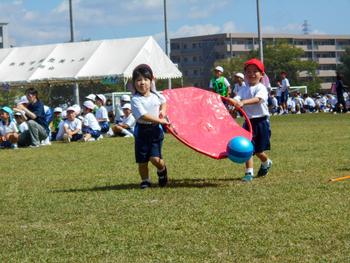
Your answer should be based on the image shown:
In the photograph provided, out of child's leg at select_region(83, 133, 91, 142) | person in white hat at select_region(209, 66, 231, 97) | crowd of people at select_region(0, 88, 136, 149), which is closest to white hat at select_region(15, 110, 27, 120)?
crowd of people at select_region(0, 88, 136, 149)

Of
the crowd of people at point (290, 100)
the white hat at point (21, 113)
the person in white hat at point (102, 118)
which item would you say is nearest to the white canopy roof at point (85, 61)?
the crowd of people at point (290, 100)

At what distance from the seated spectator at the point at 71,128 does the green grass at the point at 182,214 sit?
8197mm

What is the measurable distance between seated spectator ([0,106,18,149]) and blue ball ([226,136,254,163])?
10958mm

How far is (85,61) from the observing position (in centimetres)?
2869

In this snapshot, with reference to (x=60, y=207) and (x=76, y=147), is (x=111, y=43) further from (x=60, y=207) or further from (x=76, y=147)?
(x=60, y=207)

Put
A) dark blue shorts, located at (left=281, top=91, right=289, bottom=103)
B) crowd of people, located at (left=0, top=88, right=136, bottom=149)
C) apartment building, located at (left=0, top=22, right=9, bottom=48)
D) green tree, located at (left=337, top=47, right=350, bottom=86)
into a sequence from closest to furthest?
crowd of people, located at (left=0, top=88, right=136, bottom=149) → dark blue shorts, located at (left=281, top=91, right=289, bottom=103) → green tree, located at (left=337, top=47, right=350, bottom=86) → apartment building, located at (left=0, top=22, right=9, bottom=48)

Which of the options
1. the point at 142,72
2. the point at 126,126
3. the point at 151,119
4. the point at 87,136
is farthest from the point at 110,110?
the point at 151,119

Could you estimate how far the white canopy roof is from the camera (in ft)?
90.2

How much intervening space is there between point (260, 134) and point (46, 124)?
1039 centimetres

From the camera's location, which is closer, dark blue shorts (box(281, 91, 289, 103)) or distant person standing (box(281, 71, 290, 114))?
distant person standing (box(281, 71, 290, 114))

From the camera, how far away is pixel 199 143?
354 inches

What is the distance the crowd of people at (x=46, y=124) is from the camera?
1794 centimetres

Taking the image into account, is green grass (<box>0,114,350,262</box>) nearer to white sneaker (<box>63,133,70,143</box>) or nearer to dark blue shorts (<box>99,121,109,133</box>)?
white sneaker (<box>63,133,70,143</box>)

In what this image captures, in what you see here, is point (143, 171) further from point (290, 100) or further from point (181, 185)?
point (290, 100)
